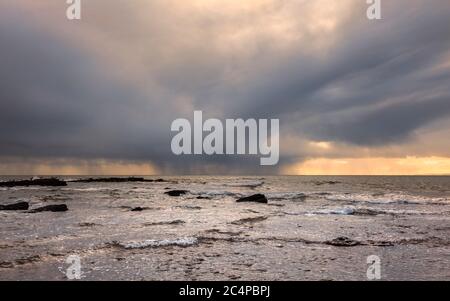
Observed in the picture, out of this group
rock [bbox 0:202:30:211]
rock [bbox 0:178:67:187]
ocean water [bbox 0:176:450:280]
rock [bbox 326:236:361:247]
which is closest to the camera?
ocean water [bbox 0:176:450:280]

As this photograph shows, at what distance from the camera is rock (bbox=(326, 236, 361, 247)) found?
607 inches

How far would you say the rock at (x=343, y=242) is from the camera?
15.4m

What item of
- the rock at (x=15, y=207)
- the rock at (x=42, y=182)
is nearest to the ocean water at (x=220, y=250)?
the rock at (x=15, y=207)

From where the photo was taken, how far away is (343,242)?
15.9m

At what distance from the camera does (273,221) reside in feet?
78.9

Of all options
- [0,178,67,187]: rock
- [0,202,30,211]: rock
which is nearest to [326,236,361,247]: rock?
[0,202,30,211]: rock

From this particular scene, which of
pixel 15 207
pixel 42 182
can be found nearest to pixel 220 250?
pixel 15 207

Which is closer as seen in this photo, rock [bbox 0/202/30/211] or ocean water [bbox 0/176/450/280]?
ocean water [bbox 0/176/450/280]

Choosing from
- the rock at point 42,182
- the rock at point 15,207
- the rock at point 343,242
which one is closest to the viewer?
the rock at point 343,242

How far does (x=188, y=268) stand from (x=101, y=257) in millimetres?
3453

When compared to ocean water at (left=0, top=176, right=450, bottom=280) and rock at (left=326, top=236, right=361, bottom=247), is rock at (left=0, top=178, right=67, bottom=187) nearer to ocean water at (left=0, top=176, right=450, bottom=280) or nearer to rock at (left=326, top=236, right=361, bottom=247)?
ocean water at (left=0, top=176, right=450, bottom=280)

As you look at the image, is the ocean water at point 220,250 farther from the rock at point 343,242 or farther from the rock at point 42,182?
the rock at point 42,182
